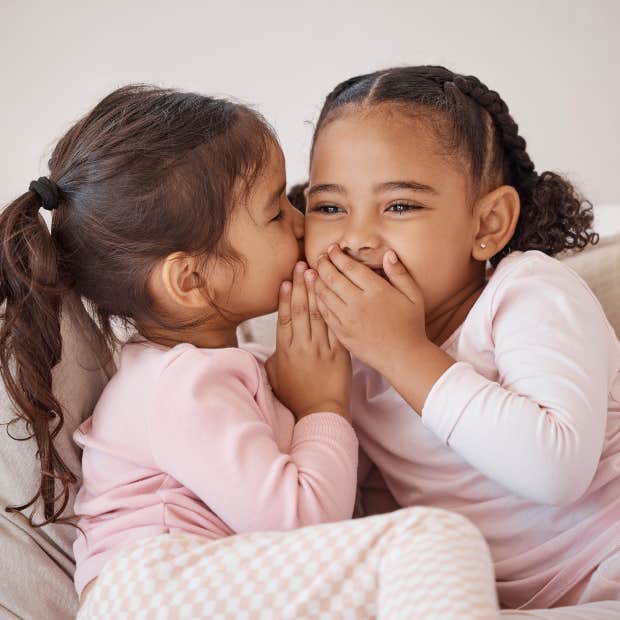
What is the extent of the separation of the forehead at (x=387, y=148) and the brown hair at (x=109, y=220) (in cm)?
12

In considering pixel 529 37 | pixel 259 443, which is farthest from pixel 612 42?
pixel 259 443

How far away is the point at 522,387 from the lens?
37.8 inches

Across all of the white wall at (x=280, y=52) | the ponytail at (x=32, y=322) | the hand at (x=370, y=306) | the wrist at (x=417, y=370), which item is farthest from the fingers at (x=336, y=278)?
the white wall at (x=280, y=52)

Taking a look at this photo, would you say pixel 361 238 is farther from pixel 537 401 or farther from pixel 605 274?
pixel 605 274

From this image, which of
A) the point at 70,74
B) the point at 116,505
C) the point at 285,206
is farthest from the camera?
the point at 70,74

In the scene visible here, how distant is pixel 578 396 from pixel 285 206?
48 cm

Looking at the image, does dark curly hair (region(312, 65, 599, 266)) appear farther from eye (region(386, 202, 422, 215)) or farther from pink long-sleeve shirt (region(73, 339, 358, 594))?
pink long-sleeve shirt (region(73, 339, 358, 594))

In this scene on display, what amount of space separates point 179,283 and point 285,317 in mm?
170

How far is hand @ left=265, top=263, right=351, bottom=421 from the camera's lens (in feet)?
3.65

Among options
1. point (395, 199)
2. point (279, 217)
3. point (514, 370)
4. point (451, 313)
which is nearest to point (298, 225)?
point (279, 217)

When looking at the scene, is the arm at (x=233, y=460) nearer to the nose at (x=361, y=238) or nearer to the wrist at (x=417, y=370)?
the wrist at (x=417, y=370)

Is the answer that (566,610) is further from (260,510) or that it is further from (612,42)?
(612,42)

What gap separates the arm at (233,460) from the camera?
0.92m

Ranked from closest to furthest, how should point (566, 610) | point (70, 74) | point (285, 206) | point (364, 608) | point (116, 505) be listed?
1. point (364, 608)
2. point (566, 610)
3. point (116, 505)
4. point (285, 206)
5. point (70, 74)
